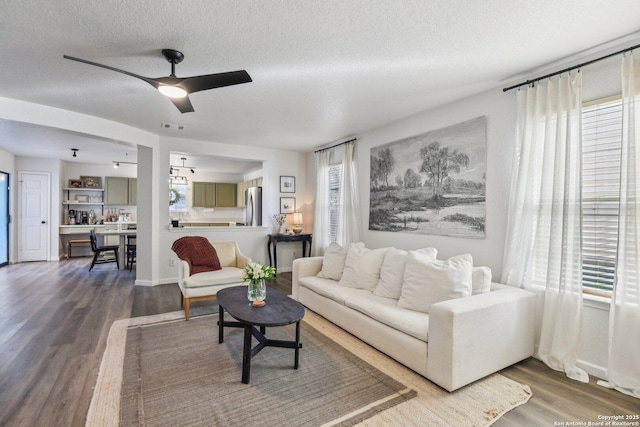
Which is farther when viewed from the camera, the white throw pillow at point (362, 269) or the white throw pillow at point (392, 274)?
the white throw pillow at point (362, 269)

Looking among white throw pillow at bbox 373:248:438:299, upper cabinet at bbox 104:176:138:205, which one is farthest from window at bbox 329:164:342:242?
upper cabinet at bbox 104:176:138:205

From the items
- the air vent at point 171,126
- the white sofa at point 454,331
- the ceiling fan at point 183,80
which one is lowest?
the white sofa at point 454,331

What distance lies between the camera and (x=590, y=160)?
2.44 metres

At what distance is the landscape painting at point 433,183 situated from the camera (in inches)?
128

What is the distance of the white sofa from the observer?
6.95 ft

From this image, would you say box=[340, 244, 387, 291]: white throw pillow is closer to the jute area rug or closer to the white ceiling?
the jute area rug

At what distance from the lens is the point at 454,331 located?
2.09 metres

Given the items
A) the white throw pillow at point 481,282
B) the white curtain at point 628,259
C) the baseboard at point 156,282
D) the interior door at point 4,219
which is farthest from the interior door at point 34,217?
the white curtain at point 628,259

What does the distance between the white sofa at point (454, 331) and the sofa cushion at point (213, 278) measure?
1.56 metres

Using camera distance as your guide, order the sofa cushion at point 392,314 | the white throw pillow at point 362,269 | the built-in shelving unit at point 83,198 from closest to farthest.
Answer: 1. the sofa cushion at point 392,314
2. the white throw pillow at point 362,269
3. the built-in shelving unit at point 83,198

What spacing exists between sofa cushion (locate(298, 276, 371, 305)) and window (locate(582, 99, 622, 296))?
1.96 meters

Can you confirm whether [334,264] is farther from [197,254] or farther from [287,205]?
[287,205]

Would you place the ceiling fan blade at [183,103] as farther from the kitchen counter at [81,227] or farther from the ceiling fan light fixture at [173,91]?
the kitchen counter at [81,227]

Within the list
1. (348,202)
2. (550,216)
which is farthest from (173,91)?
(550,216)
